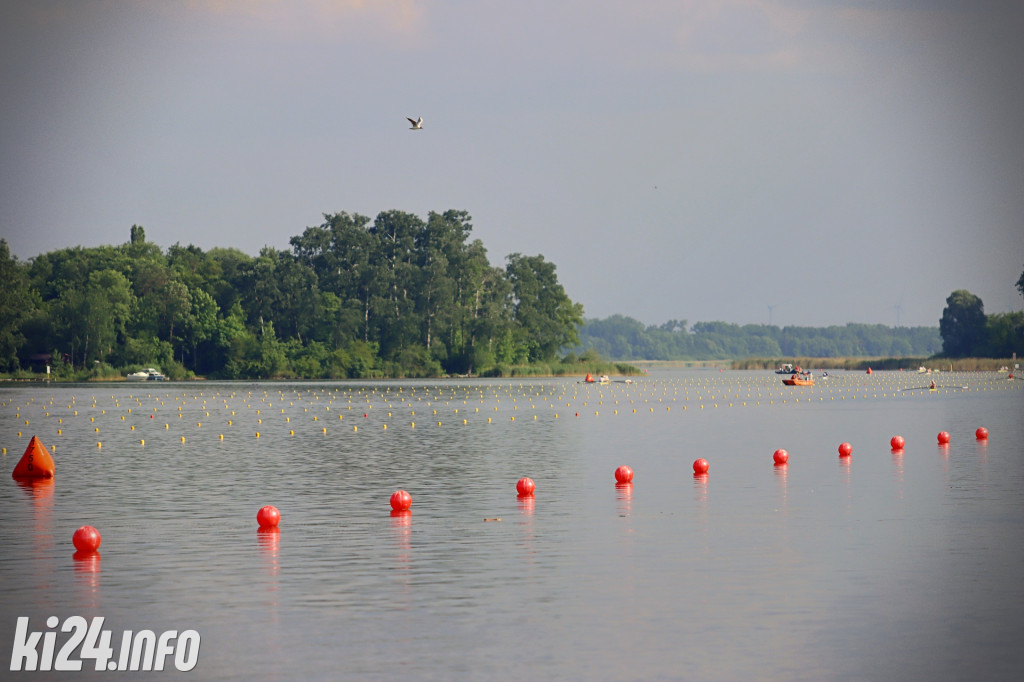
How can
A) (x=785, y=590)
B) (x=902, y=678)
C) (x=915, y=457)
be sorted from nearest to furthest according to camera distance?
1. (x=902, y=678)
2. (x=785, y=590)
3. (x=915, y=457)

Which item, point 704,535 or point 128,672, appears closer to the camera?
point 128,672

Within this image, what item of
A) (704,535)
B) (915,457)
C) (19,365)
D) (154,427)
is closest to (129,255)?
(19,365)

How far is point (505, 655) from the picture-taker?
14211 millimetres

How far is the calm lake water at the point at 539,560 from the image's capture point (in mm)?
14352

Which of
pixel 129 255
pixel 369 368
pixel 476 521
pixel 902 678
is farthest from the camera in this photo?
pixel 129 255

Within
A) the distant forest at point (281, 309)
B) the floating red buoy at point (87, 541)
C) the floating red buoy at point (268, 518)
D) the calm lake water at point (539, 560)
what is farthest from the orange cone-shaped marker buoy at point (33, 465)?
the distant forest at point (281, 309)

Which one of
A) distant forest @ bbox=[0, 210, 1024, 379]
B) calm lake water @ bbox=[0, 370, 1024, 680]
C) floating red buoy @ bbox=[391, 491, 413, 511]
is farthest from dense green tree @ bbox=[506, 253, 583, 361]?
floating red buoy @ bbox=[391, 491, 413, 511]

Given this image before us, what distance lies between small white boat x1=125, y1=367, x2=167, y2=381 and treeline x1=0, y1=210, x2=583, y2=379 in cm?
309

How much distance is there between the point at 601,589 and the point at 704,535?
596 cm

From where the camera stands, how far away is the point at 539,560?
20766 millimetres

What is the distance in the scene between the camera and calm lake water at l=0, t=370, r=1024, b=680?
14.4 m

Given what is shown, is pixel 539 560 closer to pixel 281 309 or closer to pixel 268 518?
pixel 268 518

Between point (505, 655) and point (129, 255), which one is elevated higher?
point (129, 255)

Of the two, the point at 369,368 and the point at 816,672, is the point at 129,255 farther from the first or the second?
the point at 816,672
